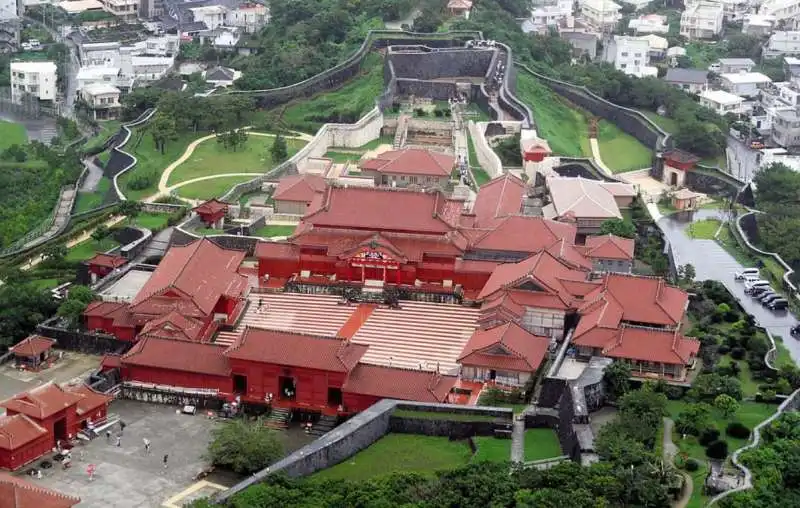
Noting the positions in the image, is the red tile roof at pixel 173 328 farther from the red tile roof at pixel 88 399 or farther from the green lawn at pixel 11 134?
the green lawn at pixel 11 134

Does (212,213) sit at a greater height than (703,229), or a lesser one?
greater

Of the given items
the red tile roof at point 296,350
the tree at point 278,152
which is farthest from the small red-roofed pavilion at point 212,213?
the red tile roof at point 296,350

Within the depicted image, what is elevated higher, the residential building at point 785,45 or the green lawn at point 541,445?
the residential building at point 785,45

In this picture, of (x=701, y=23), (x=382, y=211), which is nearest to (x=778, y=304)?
(x=382, y=211)

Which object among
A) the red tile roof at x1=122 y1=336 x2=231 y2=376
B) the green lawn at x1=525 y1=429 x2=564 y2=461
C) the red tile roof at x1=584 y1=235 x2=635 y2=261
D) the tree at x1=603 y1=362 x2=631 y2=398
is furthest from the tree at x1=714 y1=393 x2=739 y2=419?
the red tile roof at x1=122 y1=336 x2=231 y2=376

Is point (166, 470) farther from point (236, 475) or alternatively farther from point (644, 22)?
point (644, 22)

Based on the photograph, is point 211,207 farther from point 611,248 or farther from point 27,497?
point 27,497
